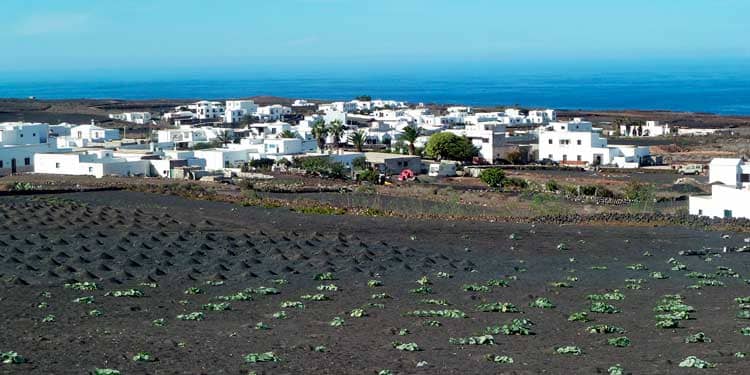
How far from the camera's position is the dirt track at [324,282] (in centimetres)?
1419

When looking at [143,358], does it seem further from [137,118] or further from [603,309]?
[137,118]

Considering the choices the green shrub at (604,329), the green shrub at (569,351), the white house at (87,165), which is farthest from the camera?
the white house at (87,165)

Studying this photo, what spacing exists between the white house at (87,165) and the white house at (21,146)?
161 centimetres

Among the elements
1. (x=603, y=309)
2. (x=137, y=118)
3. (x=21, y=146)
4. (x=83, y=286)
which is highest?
(x=137, y=118)

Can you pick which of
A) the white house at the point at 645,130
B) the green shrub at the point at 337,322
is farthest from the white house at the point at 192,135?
the green shrub at the point at 337,322

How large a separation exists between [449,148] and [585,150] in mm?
9068

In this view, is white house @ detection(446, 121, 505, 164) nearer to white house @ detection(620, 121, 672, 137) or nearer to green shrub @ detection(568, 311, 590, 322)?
white house @ detection(620, 121, 672, 137)

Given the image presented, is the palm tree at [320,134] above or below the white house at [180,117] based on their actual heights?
below

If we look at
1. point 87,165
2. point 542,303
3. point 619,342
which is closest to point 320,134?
point 87,165

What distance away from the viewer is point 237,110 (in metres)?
116

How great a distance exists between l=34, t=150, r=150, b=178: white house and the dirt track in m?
18.1

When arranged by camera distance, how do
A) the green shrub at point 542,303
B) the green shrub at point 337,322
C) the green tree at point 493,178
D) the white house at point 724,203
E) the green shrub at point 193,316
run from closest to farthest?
the green shrub at point 337,322 < the green shrub at point 193,316 < the green shrub at point 542,303 < the white house at point 724,203 < the green tree at point 493,178

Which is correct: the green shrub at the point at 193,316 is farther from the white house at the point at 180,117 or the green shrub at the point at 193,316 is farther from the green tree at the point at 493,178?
the white house at the point at 180,117

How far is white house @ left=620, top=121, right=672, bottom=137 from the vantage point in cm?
9588
